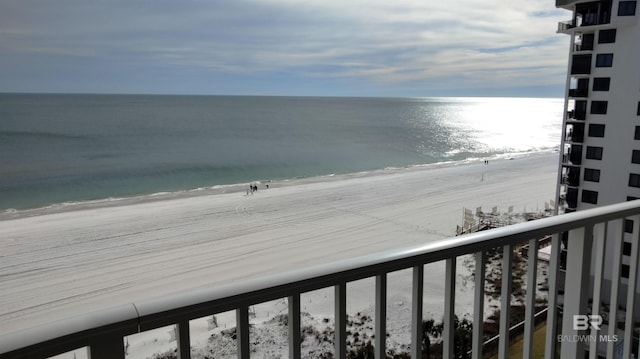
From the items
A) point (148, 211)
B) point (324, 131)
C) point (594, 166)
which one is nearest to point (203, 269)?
point (148, 211)

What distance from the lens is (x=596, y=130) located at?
10.1 m

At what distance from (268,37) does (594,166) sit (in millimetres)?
72955

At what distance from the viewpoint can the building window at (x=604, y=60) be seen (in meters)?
9.80

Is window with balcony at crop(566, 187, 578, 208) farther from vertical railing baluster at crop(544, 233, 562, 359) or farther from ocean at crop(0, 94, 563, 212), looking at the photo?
ocean at crop(0, 94, 563, 212)

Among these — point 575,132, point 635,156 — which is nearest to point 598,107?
point 575,132

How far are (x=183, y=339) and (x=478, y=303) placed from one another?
70cm

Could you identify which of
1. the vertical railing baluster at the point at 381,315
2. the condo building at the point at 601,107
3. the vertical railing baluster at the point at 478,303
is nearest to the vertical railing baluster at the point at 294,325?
the vertical railing baluster at the point at 381,315

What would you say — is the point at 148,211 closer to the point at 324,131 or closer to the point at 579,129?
the point at 579,129

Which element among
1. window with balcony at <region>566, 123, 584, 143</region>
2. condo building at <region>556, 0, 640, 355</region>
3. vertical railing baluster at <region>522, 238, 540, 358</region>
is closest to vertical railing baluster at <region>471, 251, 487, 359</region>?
vertical railing baluster at <region>522, 238, 540, 358</region>

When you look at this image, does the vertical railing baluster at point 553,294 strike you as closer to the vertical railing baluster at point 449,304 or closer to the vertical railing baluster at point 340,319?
the vertical railing baluster at point 449,304

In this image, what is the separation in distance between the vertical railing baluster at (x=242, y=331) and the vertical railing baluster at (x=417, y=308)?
0.37 meters

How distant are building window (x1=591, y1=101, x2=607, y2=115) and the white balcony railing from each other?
9900 mm

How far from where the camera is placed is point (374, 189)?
22453 millimetres

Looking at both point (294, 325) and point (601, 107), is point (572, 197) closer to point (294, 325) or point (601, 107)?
→ point (601, 107)
